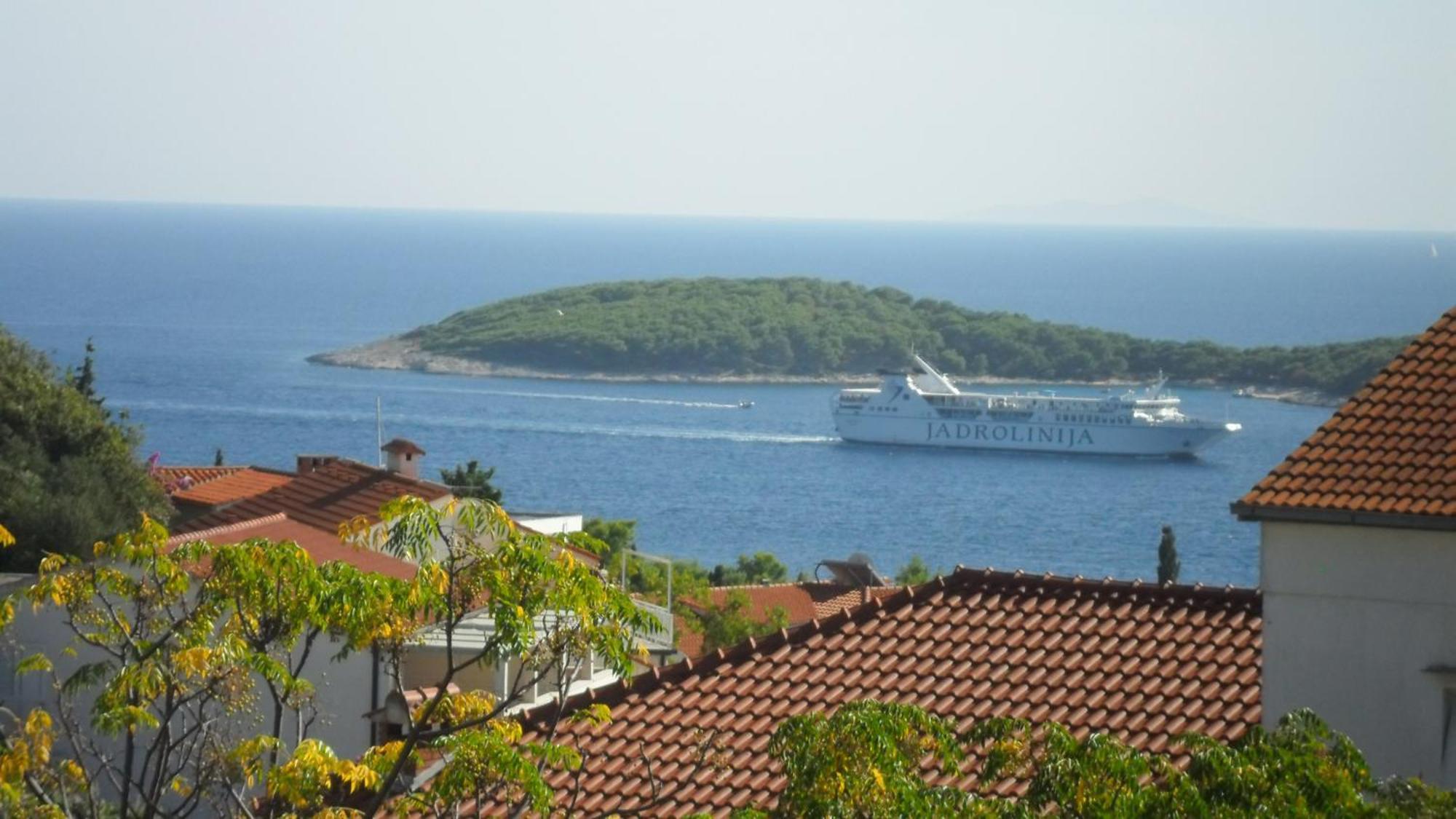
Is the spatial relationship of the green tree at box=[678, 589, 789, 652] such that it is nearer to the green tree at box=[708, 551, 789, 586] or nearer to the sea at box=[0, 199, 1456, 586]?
the sea at box=[0, 199, 1456, 586]

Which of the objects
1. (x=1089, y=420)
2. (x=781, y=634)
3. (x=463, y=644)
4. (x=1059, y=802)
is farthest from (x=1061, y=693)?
(x=1089, y=420)

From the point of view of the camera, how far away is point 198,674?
545 centimetres

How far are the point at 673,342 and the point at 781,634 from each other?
99.5 metres

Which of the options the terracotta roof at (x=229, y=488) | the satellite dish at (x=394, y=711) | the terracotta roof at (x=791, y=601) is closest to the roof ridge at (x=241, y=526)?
the satellite dish at (x=394, y=711)

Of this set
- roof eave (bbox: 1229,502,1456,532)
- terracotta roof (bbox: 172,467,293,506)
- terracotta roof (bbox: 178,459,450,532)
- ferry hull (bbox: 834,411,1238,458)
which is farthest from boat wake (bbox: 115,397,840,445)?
roof eave (bbox: 1229,502,1456,532)

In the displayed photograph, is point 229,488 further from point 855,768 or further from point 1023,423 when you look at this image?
point 1023,423

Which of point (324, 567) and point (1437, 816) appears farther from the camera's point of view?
point (324, 567)

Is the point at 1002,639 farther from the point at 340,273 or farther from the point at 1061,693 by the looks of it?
the point at 340,273

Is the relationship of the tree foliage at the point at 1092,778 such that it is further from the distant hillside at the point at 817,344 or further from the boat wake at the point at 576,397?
the distant hillside at the point at 817,344

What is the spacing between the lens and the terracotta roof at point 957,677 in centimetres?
629

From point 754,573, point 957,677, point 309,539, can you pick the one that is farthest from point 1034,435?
point 957,677

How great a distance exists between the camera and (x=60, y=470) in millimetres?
20766

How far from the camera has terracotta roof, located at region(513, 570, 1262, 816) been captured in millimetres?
6293

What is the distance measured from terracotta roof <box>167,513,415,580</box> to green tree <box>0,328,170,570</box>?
5.33 meters
